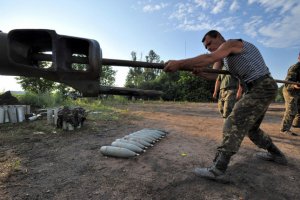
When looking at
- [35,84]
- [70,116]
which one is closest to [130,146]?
[70,116]

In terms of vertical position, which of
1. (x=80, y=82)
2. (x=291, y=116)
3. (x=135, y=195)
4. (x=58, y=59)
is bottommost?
(x=135, y=195)

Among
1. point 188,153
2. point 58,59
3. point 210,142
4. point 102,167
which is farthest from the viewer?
point 210,142

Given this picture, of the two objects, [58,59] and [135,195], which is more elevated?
[58,59]

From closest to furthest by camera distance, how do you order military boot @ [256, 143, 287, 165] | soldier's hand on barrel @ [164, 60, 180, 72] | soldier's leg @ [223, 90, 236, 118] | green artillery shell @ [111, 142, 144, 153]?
1. soldier's hand on barrel @ [164, 60, 180, 72]
2. military boot @ [256, 143, 287, 165]
3. green artillery shell @ [111, 142, 144, 153]
4. soldier's leg @ [223, 90, 236, 118]

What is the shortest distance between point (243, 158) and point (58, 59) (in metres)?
4.47

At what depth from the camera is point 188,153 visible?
5.95m

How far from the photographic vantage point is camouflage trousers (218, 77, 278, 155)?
4184 millimetres

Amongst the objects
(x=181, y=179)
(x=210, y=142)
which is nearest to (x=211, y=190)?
(x=181, y=179)

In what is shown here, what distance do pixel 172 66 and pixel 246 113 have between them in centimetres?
157

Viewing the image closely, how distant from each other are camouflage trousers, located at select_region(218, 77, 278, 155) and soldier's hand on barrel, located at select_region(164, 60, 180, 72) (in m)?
1.42

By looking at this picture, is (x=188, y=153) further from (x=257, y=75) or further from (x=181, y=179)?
(x=257, y=75)

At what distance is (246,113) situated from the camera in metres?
4.22

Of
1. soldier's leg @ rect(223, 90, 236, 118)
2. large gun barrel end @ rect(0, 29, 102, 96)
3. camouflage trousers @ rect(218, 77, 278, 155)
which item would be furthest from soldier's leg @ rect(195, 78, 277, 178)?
large gun barrel end @ rect(0, 29, 102, 96)

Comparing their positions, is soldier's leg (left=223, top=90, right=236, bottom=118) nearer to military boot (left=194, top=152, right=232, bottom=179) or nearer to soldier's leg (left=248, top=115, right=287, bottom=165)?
soldier's leg (left=248, top=115, right=287, bottom=165)
